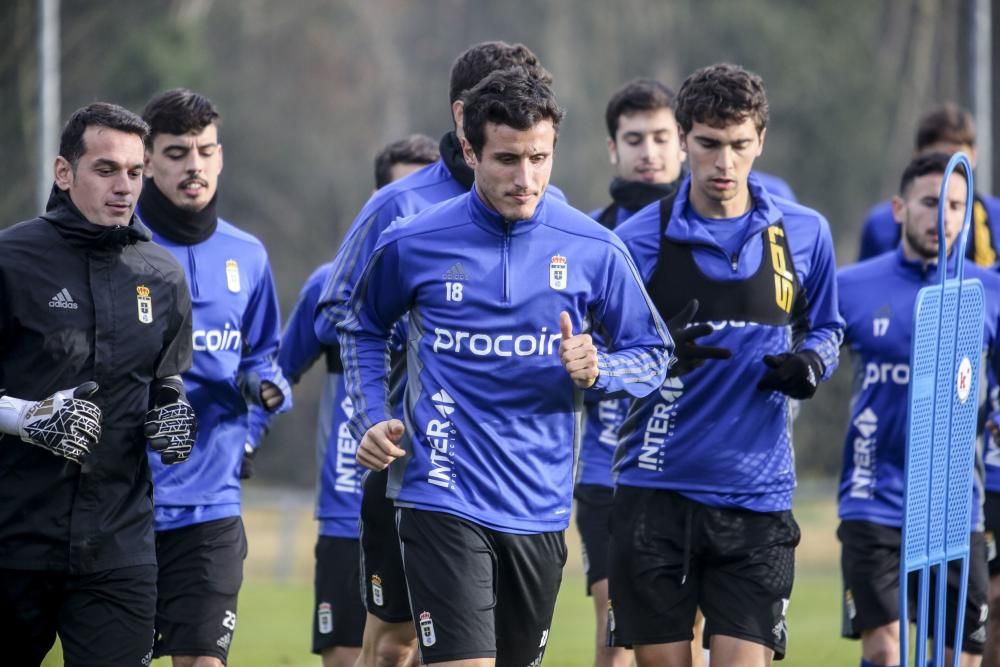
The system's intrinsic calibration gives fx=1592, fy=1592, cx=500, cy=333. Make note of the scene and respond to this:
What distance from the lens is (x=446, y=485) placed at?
502 cm

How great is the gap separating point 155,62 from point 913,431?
22.8m

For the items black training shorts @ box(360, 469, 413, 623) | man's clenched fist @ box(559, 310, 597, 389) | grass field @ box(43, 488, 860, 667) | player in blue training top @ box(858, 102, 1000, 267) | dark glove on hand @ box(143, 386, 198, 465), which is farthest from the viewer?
grass field @ box(43, 488, 860, 667)

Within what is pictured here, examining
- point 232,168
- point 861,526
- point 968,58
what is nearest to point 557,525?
point 861,526

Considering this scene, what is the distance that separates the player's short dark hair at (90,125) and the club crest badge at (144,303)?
1.52 feet

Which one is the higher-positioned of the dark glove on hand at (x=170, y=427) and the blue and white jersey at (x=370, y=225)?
the blue and white jersey at (x=370, y=225)

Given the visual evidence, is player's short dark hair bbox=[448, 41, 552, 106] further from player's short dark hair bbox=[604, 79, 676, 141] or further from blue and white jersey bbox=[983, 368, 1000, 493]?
blue and white jersey bbox=[983, 368, 1000, 493]

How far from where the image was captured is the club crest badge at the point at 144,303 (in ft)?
17.6

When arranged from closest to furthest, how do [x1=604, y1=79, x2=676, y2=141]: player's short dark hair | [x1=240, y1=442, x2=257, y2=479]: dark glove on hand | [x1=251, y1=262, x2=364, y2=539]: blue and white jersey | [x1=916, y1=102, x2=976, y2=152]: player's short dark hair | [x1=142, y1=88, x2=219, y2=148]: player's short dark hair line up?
[x1=142, y1=88, x2=219, y2=148]: player's short dark hair < [x1=240, y1=442, x2=257, y2=479]: dark glove on hand < [x1=251, y1=262, x2=364, y2=539]: blue and white jersey < [x1=604, y1=79, x2=676, y2=141]: player's short dark hair < [x1=916, y1=102, x2=976, y2=152]: player's short dark hair

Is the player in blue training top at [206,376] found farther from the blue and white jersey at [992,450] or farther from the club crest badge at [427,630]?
the blue and white jersey at [992,450]

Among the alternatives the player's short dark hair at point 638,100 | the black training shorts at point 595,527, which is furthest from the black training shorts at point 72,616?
the player's short dark hair at point 638,100

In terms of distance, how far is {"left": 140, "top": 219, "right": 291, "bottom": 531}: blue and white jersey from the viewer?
6.33 meters

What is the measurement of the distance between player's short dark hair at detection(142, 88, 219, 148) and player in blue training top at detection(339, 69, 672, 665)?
5.67 ft

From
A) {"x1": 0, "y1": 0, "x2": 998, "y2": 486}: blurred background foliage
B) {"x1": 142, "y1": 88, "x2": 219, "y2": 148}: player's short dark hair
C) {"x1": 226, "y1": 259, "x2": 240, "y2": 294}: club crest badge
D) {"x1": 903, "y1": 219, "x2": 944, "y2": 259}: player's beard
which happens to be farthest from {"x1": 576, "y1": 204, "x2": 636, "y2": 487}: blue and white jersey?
{"x1": 0, "y1": 0, "x2": 998, "y2": 486}: blurred background foliage

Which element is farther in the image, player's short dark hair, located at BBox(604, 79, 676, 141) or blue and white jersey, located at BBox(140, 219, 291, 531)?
player's short dark hair, located at BBox(604, 79, 676, 141)
